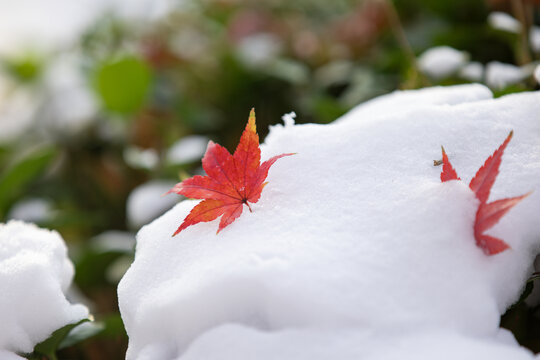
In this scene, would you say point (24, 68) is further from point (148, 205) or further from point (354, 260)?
point (354, 260)

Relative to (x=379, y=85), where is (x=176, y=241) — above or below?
above

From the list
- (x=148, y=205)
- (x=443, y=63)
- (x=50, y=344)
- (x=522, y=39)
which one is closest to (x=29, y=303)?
(x=50, y=344)

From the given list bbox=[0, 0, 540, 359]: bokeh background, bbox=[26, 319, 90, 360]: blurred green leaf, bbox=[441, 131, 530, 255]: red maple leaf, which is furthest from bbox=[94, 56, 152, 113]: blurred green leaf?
A: bbox=[441, 131, 530, 255]: red maple leaf

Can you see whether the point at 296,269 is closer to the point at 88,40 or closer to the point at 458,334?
the point at 458,334

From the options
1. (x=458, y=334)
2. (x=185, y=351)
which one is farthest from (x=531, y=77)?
(x=185, y=351)

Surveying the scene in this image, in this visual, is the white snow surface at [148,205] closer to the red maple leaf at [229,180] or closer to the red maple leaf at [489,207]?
the red maple leaf at [229,180]

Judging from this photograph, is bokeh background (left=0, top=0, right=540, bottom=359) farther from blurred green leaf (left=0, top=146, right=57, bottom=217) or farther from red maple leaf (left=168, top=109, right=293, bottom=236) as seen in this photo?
red maple leaf (left=168, top=109, right=293, bottom=236)
